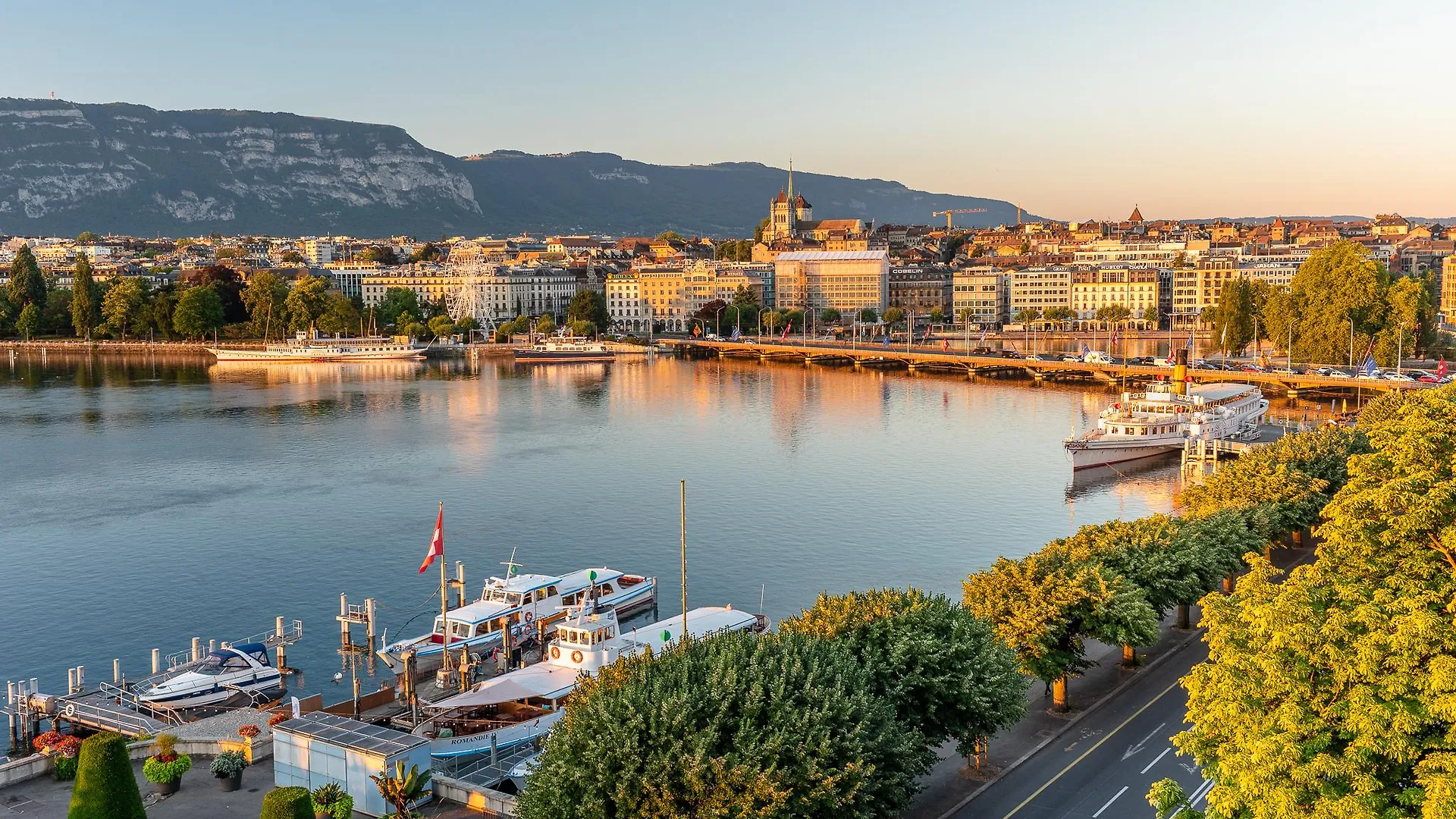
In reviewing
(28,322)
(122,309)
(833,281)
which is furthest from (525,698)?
(833,281)

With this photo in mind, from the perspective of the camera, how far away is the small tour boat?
321ft

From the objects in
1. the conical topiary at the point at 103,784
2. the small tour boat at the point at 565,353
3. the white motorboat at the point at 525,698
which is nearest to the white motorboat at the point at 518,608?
the white motorboat at the point at 525,698

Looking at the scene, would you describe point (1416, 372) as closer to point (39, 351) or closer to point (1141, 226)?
point (39, 351)

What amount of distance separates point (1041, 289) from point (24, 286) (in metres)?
91.1

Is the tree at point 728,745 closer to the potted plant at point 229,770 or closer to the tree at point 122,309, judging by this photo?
the potted plant at point 229,770

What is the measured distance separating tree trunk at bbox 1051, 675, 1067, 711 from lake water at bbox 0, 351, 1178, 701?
10.1 m

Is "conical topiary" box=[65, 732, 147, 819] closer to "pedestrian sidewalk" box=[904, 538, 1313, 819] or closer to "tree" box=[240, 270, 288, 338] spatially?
"pedestrian sidewalk" box=[904, 538, 1313, 819]

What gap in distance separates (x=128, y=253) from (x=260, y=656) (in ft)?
534

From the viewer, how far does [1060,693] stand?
18172 mm

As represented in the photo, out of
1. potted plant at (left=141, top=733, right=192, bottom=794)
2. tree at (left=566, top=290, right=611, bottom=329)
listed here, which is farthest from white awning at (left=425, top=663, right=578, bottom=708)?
tree at (left=566, top=290, right=611, bottom=329)

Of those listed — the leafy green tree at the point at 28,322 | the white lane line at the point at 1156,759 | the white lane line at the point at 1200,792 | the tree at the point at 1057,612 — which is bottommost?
the white lane line at the point at 1156,759

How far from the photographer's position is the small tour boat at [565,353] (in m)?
97.8

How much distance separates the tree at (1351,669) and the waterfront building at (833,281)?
115 meters

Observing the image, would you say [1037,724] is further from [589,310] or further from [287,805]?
[589,310]
